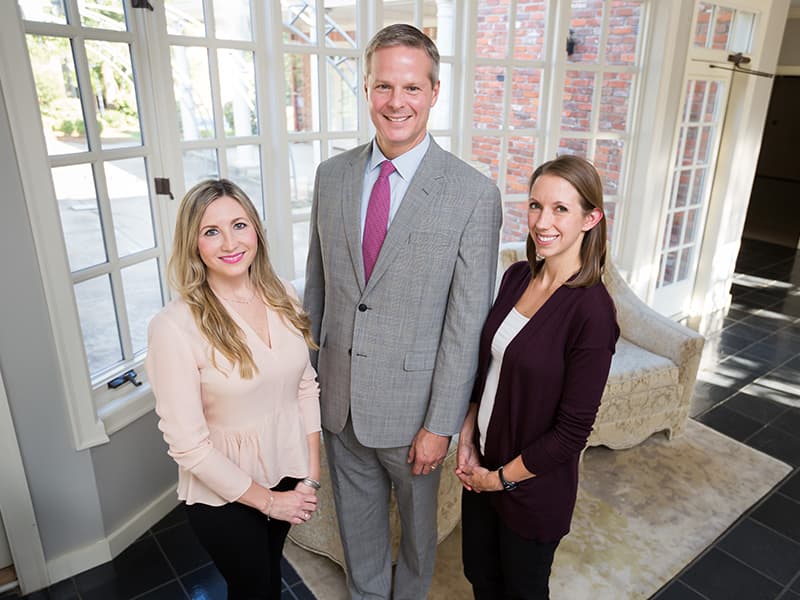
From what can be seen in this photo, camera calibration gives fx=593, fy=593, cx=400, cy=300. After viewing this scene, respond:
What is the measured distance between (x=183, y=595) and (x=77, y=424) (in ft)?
2.44

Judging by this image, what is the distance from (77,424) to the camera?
213 cm

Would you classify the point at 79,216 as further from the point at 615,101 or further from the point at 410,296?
the point at 615,101

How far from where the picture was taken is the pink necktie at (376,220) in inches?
61.8

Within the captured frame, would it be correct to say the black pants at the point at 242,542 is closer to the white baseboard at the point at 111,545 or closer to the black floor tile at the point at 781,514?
the white baseboard at the point at 111,545

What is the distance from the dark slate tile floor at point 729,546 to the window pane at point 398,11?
2715mm

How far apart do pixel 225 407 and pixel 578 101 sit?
11.6ft

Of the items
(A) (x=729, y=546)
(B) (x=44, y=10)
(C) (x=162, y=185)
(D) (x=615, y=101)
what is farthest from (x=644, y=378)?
(B) (x=44, y=10)

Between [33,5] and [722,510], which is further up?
[33,5]

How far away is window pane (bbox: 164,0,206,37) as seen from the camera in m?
2.39

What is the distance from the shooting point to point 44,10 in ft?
6.35

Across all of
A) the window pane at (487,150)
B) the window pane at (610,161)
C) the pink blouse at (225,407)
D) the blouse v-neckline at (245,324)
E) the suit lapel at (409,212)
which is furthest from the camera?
the window pane at (610,161)

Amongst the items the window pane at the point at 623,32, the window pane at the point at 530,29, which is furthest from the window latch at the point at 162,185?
the window pane at the point at 623,32

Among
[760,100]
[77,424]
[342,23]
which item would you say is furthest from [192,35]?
[760,100]

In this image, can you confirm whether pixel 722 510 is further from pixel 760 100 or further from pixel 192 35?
pixel 760 100
